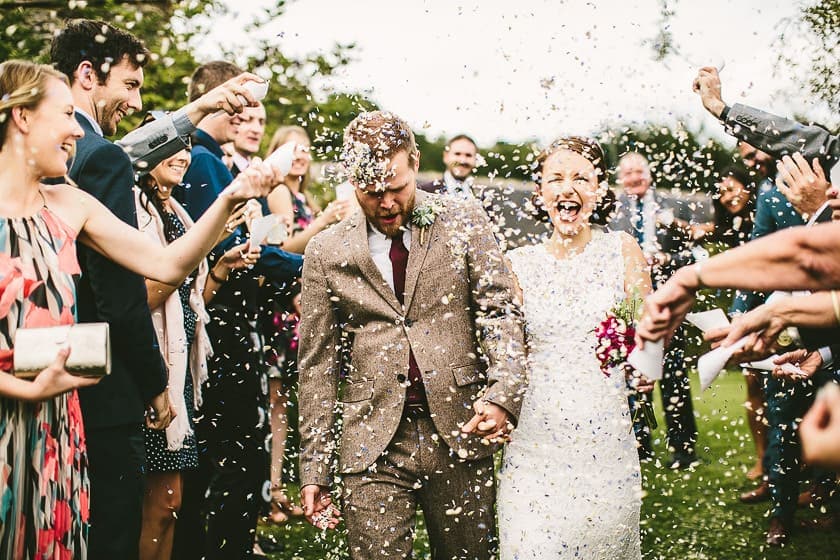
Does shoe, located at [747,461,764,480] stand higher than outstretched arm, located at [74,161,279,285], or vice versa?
outstretched arm, located at [74,161,279,285]

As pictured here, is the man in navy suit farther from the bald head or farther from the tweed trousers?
the tweed trousers

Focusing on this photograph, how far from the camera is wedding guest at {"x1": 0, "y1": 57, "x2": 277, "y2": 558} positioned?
2.87m

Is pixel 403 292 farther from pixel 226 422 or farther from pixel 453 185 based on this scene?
pixel 453 185

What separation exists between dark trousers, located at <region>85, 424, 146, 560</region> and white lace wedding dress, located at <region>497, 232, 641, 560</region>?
1.62 meters

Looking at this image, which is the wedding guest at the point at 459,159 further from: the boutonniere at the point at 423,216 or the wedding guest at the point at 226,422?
the boutonniere at the point at 423,216

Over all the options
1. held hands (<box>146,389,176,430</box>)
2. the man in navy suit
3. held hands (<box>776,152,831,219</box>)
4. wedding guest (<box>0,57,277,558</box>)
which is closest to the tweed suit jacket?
held hands (<box>146,389,176,430</box>)

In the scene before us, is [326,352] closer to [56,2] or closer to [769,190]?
[769,190]

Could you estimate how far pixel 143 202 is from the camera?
433 centimetres

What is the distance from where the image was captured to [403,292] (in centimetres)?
379

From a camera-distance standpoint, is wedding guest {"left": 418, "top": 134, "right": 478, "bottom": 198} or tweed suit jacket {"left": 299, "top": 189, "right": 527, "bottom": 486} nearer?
tweed suit jacket {"left": 299, "top": 189, "right": 527, "bottom": 486}

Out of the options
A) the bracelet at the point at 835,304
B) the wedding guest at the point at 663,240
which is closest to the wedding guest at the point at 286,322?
the wedding guest at the point at 663,240

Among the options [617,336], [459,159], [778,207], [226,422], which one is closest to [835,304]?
[617,336]

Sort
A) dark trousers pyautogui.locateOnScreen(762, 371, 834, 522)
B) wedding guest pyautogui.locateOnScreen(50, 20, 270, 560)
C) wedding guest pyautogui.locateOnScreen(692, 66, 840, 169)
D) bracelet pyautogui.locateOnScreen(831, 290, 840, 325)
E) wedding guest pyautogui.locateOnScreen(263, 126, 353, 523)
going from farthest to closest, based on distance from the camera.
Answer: wedding guest pyautogui.locateOnScreen(263, 126, 353, 523), dark trousers pyautogui.locateOnScreen(762, 371, 834, 522), wedding guest pyautogui.locateOnScreen(692, 66, 840, 169), wedding guest pyautogui.locateOnScreen(50, 20, 270, 560), bracelet pyautogui.locateOnScreen(831, 290, 840, 325)

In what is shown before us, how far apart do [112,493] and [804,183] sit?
369 centimetres
